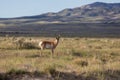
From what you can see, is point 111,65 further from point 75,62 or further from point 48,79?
point 48,79

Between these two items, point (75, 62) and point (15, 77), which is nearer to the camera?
point (15, 77)

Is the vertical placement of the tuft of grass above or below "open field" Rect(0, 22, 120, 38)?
above

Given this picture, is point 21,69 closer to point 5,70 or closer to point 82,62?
point 5,70

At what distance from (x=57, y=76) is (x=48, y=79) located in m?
0.51

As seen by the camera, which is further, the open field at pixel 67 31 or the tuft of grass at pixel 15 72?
the open field at pixel 67 31

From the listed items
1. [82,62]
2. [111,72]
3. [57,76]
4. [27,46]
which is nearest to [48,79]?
[57,76]

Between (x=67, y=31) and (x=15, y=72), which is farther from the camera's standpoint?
(x=67, y=31)

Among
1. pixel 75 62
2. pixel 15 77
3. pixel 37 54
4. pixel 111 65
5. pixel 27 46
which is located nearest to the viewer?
pixel 15 77

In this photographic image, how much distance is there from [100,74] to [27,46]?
1776 cm

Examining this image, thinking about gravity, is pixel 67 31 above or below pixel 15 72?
below

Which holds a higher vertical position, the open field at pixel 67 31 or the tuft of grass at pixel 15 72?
the tuft of grass at pixel 15 72

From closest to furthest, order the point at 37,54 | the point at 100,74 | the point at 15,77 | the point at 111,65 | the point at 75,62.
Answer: the point at 15,77 → the point at 100,74 → the point at 111,65 → the point at 75,62 → the point at 37,54

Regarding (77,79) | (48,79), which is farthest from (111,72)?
(48,79)

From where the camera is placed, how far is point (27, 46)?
34.7 meters
